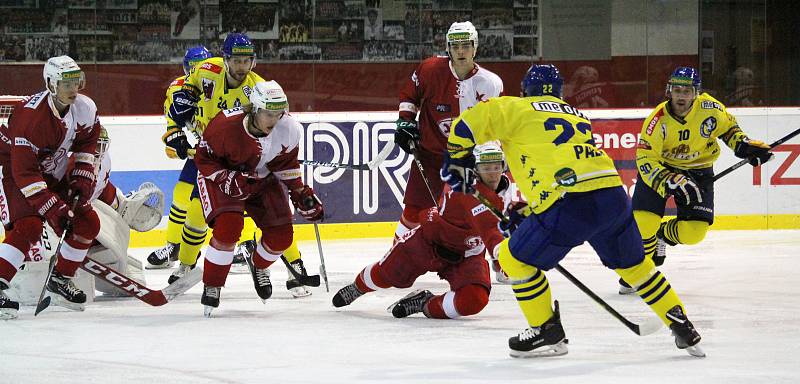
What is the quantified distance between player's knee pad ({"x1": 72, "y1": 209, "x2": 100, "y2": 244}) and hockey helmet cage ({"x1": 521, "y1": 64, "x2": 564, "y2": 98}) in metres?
2.15

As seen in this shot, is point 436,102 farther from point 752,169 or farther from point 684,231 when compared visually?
point 752,169

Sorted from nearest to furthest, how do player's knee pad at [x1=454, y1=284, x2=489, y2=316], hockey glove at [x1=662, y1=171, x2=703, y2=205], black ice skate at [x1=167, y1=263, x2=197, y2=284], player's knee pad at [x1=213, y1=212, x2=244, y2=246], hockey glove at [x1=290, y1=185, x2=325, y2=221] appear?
player's knee pad at [x1=454, y1=284, x2=489, y2=316], player's knee pad at [x1=213, y1=212, x2=244, y2=246], hockey glove at [x1=290, y1=185, x2=325, y2=221], hockey glove at [x1=662, y1=171, x2=703, y2=205], black ice skate at [x1=167, y1=263, x2=197, y2=284]

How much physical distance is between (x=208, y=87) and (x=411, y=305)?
1855mm

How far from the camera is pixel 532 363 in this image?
4.46 metres

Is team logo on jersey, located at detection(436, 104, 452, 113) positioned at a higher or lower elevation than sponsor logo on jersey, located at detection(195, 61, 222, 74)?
lower

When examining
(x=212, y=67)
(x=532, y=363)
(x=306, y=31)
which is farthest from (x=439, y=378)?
(x=306, y=31)

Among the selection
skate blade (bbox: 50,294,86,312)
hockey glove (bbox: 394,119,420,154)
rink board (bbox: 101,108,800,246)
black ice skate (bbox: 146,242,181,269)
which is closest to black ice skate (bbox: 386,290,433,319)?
hockey glove (bbox: 394,119,420,154)

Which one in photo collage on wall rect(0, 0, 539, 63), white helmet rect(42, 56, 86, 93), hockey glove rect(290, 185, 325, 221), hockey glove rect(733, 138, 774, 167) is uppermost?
photo collage on wall rect(0, 0, 539, 63)

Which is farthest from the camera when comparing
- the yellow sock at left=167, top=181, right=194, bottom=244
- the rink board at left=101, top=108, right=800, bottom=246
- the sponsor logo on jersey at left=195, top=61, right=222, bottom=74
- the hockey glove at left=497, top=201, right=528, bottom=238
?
the rink board at left=101, top=108, right=800, bottom=246

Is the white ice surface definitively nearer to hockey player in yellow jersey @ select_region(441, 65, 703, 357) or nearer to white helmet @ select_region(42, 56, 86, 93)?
hockey player in yellow jersey @ select_region(441, 65, 703, 357)

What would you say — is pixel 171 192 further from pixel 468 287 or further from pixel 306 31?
pixel 468 287

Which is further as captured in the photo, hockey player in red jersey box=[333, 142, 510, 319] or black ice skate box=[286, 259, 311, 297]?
black ice skate box=[286, 259, 311, 297]

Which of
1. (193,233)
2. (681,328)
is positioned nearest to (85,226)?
(193,233)

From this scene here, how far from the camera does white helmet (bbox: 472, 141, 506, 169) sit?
5.43 metres
